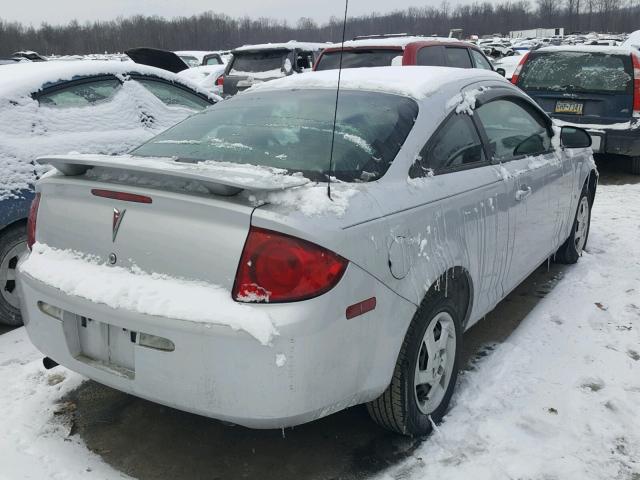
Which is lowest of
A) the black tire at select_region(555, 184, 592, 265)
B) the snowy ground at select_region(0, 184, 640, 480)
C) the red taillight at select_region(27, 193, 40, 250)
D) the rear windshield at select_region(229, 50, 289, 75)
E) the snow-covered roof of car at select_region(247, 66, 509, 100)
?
the snowy ground at select_region(0, 184, 640, 480)

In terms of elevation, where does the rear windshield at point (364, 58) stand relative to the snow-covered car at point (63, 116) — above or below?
above

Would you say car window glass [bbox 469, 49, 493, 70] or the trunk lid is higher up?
car window glass [bbox 469, 49, 493, 70]

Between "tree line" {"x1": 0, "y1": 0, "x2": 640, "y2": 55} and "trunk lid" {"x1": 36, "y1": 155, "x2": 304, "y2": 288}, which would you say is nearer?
"trunk lid" {"x1": 36, "y1": 155, "x2": 304, "y2": 288}

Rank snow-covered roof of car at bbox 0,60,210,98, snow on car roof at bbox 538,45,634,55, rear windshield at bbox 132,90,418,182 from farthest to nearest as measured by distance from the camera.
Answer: snow on car roof at bbox 538,45,634,55 → snow-covered roof of car at bbox 0,60,210,98 → rear windshield at bbox 132,90,418,182

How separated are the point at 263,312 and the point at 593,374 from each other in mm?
2059

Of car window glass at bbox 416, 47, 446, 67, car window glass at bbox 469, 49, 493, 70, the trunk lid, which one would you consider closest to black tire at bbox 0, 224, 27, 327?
the trunk lid

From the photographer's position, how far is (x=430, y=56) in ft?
27.8

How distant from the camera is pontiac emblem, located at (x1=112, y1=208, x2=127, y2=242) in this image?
7.66 ft

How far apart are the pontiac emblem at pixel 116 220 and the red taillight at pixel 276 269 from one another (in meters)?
0.56

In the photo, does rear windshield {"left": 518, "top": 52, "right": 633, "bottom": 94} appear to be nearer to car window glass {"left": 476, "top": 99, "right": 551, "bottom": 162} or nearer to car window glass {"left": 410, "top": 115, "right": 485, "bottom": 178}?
car window glass {"left": 476, "top": 99, "right": 551, "bottom": 162}

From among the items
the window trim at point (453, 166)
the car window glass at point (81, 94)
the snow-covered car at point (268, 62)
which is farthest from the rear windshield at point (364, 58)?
the window trim at point (453, 166)

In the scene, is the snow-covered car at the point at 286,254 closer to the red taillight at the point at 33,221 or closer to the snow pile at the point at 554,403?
the red taillight at the point at 33,221

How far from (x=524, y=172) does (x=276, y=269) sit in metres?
2.05

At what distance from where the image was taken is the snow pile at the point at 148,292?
80.9 inches
